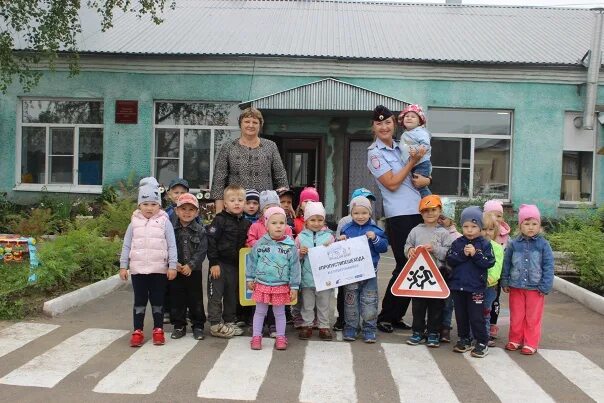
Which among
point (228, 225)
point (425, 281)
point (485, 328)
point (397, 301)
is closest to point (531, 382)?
point (485, 328)

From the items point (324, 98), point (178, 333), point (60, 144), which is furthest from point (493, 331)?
point (60, 144)

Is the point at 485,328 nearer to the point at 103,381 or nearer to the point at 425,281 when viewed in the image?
the point at 425,281

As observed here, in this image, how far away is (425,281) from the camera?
5.23 meters

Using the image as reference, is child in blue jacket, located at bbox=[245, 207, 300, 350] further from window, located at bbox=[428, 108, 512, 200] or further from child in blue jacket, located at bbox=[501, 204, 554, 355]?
window, located at bbox=[428, 108, 512, 200]

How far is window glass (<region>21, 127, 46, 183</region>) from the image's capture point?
14508mm

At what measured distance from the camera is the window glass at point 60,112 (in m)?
14.4

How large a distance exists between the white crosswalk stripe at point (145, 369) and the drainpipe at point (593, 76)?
37.4 feet

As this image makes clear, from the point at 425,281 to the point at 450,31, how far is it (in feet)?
41.1

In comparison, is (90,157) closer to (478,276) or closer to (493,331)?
(493,331)

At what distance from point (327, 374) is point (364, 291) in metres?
1.11

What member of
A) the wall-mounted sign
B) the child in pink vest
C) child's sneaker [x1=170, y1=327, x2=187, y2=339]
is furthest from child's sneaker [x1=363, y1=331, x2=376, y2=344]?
the wall-mounted sign

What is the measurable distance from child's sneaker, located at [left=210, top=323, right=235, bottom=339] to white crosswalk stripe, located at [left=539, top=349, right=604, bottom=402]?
2.74 meters

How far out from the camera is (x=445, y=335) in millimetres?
5445

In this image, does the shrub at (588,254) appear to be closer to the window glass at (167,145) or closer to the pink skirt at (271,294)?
the pink skirt at (271,294)
